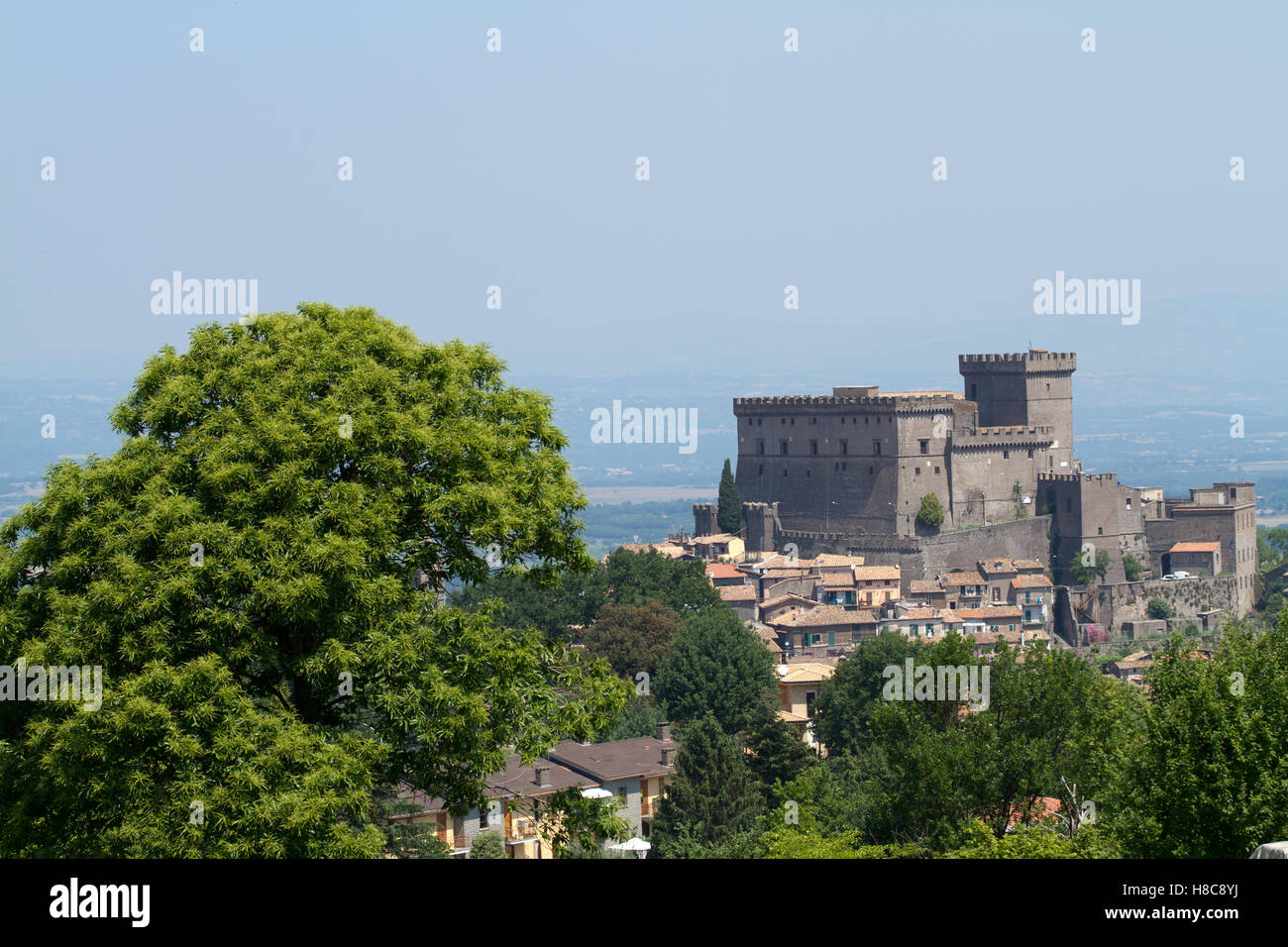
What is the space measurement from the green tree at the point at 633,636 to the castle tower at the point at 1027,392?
33.0 m

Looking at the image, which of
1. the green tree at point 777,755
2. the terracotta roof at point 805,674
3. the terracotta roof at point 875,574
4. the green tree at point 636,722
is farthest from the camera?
the terracotta roof at point 875,574

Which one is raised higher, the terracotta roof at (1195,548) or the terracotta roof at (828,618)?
the terracotta roof at (1195,548)

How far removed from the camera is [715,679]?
54.3 metres

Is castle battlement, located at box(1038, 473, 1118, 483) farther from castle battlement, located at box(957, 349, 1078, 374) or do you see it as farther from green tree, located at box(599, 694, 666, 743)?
green tree, located at box(599, 694, 666, 743)

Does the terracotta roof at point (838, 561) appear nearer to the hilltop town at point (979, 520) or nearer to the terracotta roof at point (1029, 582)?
the hilltop town at point (979, 520)

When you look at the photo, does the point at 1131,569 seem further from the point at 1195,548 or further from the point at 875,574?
the point at 875,574

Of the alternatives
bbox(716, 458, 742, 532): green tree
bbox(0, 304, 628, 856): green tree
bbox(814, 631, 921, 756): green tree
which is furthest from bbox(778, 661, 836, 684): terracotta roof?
bbox(0, 304, 628, 856): green tree

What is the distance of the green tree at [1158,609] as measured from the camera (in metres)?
84.5

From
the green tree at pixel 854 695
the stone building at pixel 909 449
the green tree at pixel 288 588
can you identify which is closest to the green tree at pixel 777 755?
the green tree at pixel 854 695
